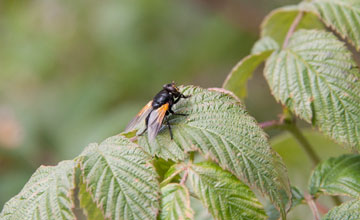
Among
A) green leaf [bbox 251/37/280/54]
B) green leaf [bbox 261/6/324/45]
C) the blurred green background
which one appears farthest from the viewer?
the blurred green background

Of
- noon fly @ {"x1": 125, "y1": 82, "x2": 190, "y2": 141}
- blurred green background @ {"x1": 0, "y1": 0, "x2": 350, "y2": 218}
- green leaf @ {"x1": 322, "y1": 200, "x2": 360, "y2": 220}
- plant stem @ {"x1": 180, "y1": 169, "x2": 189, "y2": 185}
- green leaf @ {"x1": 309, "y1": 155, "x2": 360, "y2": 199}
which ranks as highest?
blurred green background @ {"x1": 0, "y1": 0, "x2": 350, "y2": 218}

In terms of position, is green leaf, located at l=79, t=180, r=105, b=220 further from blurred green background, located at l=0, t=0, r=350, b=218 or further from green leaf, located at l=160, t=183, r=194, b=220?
blurred green background, located at l=0, t=0, r=350, b=218

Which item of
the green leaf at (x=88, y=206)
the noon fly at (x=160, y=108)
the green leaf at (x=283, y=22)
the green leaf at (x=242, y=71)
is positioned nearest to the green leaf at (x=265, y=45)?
the green leaf at (x=242, y=71)

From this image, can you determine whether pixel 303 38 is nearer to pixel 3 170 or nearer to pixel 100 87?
pixel 3 170

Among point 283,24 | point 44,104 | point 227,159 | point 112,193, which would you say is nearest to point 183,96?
point 227,159

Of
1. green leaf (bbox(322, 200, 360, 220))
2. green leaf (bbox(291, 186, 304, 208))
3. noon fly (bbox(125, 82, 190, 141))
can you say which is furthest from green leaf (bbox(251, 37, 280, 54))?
green leaf (bbox(322, 200, 360, 220))

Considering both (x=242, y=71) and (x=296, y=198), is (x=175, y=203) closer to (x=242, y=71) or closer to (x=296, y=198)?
(x=296, y=198)
